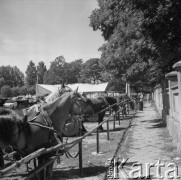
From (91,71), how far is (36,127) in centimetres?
7744

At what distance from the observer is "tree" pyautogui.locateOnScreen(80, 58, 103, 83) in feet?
266

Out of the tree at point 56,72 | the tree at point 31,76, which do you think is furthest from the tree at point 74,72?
the tree at point 31,76

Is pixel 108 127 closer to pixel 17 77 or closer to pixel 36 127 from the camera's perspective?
pixel 36 127

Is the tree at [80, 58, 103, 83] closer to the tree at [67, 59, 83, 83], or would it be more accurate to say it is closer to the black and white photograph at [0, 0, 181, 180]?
the tree at [67, 59, 83, 83]

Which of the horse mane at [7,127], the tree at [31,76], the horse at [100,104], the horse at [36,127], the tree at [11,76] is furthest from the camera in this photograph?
the tree at [31,76]

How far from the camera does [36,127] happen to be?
447cm

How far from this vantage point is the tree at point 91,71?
80.9 metres

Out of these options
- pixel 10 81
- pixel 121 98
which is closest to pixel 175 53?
pixel 121 98

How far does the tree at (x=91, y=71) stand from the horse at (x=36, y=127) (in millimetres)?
75526

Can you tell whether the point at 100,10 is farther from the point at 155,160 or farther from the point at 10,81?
the point at 10,81

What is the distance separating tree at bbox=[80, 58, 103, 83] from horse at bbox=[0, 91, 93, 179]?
248ft

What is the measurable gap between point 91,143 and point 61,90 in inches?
117

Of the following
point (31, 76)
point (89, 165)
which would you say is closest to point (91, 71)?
point (31, 76)

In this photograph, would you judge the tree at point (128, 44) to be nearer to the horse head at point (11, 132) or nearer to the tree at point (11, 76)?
the horse head at point (11, 132)
